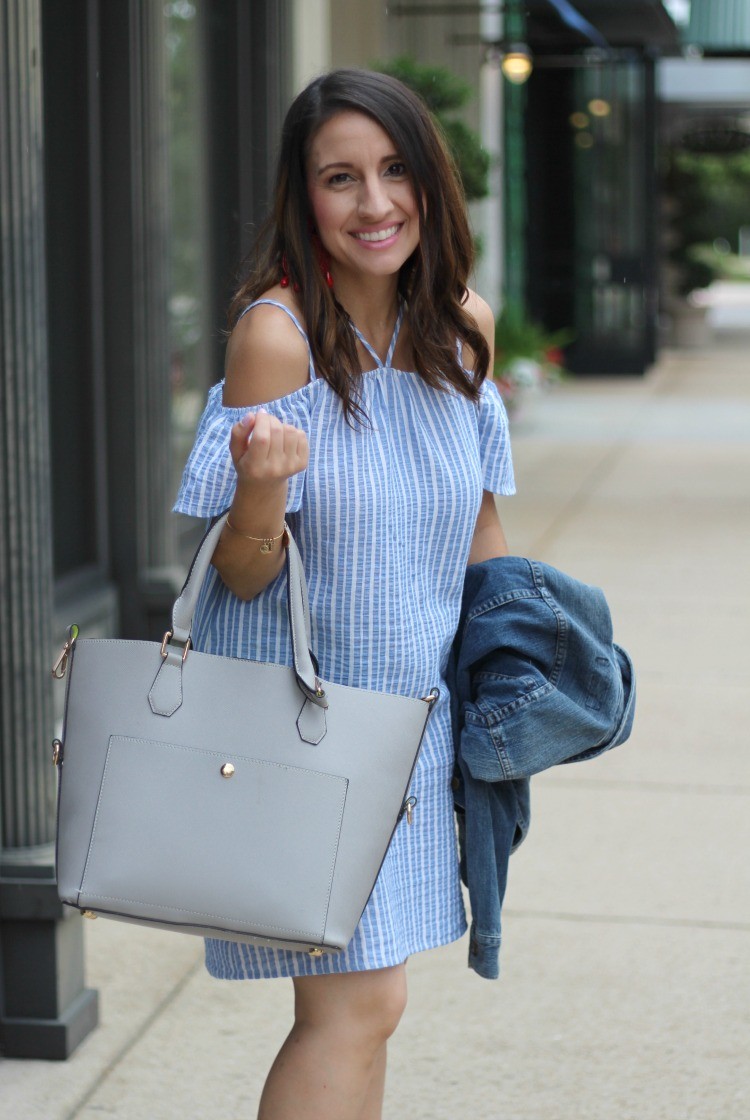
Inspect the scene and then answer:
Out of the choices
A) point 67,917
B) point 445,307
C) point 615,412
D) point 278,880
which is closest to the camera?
point 278,880

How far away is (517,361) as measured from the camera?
14148 mm

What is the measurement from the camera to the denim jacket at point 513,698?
2.19 m

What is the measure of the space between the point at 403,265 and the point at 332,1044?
106cm

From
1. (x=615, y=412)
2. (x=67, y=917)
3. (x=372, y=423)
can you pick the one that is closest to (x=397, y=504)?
(x=372, y=423)

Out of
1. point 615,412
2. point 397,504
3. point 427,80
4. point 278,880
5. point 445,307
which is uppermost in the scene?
point 427,80

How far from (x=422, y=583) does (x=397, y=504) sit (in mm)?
134

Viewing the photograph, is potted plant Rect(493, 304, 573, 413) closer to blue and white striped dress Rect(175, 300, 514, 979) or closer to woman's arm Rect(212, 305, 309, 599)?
blue and white striped dress Rect(175, 300, 514, 979)

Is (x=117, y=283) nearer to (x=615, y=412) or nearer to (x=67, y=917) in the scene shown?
(x=67, y=917)

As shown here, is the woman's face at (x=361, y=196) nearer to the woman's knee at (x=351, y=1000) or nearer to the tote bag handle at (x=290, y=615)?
the tote bag handle at (x=290, y=615)

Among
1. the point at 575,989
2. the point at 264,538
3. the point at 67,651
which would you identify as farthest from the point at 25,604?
the point at 575,989

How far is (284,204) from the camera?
7.07ft

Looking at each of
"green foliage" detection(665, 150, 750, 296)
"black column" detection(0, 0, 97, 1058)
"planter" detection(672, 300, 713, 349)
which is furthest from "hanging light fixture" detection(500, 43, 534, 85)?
"black column" detection(0, 0, 97, 1058)

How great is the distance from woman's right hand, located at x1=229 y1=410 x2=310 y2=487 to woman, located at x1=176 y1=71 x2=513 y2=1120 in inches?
4.5

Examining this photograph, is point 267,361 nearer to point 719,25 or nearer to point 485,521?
point 485,521
